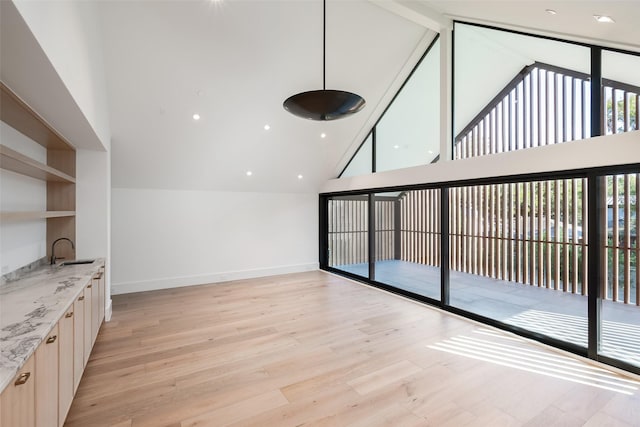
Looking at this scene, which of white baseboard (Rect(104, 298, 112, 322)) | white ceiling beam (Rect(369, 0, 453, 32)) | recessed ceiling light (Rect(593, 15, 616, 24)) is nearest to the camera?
recessed ceiling light (Rect(593, 15, 616, 24))

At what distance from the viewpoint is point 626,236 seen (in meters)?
3.14

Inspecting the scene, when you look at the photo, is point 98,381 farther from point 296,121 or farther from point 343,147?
point 343,147

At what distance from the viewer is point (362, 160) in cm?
646

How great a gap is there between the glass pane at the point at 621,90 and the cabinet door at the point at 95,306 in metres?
5.39

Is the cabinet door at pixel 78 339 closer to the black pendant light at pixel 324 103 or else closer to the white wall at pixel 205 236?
the black pendant light at pixel 324 103

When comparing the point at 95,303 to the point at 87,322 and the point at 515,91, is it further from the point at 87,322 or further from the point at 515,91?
the point at 515,91

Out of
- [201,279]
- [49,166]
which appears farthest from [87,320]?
[201,279]

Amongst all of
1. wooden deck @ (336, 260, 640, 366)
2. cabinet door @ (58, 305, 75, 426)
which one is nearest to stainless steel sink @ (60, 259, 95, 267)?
cabinet door @ (58, 305, 75, 426)

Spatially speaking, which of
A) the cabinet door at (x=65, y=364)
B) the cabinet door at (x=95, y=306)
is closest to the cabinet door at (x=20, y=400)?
the cabinet door at (x=65, y=364)

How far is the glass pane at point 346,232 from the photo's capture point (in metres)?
7.54

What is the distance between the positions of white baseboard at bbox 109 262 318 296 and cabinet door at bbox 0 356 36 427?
468 centimetres

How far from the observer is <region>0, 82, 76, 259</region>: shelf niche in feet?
7.61

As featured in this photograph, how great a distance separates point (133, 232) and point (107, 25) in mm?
3542

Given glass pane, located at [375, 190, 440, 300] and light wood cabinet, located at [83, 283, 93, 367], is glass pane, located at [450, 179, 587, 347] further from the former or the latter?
light wood cabinet, located at [83, 283, 93, 367]
